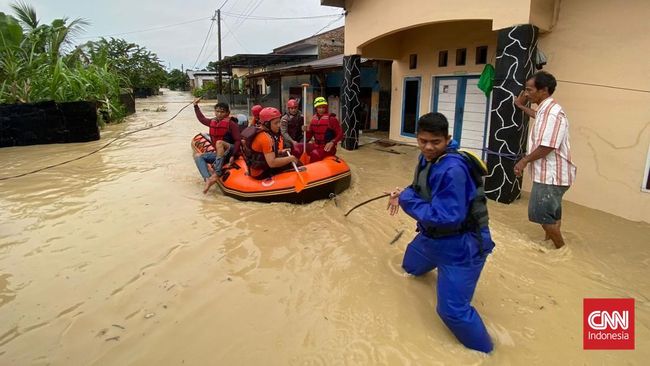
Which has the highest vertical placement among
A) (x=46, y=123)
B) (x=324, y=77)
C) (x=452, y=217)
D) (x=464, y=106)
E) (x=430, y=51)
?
(x=430, y=51)

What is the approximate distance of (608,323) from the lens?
272cm

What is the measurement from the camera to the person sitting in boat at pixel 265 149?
15.6 ft

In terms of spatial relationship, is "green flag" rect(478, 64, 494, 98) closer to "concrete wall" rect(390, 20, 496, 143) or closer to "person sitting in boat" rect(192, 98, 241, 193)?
"concrete wall" rect(390, 20, 496, 143)

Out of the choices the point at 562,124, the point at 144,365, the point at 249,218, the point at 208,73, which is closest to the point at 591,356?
the point at 562,124

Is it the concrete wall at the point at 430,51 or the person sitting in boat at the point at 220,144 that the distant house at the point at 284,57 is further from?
the person sitting in boat at the point at 220,144

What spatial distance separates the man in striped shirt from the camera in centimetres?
336

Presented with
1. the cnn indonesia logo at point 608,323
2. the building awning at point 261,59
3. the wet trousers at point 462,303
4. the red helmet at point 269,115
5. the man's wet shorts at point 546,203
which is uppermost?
the building awning at point 261,59

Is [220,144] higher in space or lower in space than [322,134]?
lower

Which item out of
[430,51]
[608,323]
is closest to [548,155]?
[608,323]

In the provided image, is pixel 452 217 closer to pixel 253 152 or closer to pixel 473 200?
pixel 473 200

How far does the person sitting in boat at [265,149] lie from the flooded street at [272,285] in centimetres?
51

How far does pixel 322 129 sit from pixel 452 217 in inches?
156

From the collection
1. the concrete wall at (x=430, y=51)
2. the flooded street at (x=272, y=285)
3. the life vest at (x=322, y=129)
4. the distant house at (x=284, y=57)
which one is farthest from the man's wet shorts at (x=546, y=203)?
the distant house at (x=284, y=57)

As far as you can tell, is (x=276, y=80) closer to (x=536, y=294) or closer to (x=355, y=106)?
(x=355, y=106)
